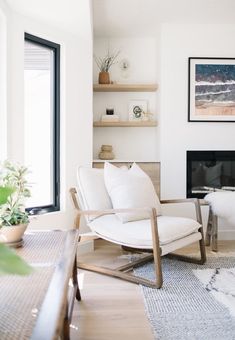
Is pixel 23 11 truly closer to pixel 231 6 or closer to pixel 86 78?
pixel 86 78

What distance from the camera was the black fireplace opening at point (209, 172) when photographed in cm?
386

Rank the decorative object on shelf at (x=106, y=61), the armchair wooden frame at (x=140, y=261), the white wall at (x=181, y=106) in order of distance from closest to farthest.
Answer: the armchair wooden frame at (x=140, y=261), the white wall at (x=181, y=106), the decorative object on shelf at (x=106, y=61)

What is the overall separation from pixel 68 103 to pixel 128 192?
1.15 meters

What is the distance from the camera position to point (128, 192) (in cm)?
271

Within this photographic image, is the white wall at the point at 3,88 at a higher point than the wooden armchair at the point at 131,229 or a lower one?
higher

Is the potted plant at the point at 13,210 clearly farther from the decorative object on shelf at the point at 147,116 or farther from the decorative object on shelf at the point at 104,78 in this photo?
the decorative object on shelf at the point at 147,116

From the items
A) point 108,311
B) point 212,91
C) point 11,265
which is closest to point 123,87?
point 212,91

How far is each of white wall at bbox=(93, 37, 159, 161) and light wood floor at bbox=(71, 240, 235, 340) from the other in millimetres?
1925

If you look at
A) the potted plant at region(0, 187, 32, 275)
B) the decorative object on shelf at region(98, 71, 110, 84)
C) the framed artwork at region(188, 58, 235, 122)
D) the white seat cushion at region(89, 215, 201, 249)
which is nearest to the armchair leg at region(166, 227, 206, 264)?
the white seat cushion at region(89, 215, 201, 249)

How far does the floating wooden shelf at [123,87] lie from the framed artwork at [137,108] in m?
0.16

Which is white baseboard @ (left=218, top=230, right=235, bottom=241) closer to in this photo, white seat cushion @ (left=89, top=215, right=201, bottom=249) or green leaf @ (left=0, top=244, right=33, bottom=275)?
white seat cushion @ (left=89, top=215, right=201, bottom=249)

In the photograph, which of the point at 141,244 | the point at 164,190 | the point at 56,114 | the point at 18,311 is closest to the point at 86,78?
the point at 56,114

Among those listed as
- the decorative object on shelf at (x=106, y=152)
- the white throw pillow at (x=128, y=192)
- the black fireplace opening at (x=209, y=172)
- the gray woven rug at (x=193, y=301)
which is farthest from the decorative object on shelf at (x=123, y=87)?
the gray woven rug at (x=193, y=301)

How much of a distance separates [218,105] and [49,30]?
2093 millimetres
